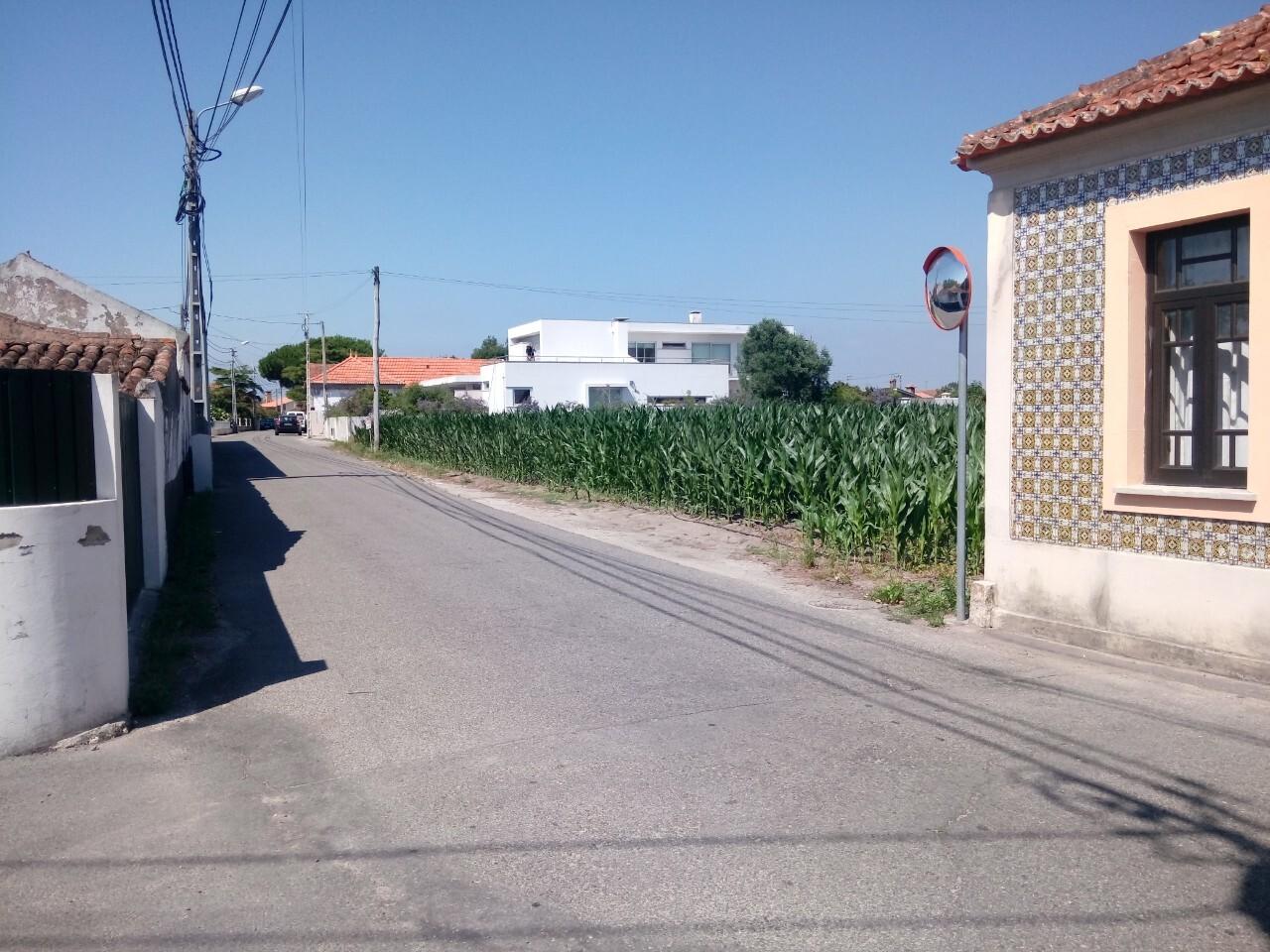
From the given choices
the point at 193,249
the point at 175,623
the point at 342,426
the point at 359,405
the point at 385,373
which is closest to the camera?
the point at 175,623

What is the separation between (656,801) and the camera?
215 inches

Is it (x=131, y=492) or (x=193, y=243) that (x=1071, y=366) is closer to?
(x=131, y=492)

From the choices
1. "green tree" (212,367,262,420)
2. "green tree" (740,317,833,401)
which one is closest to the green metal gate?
"green tree" (740,317,833,401)

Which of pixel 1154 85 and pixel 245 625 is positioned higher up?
pixel 1154 85

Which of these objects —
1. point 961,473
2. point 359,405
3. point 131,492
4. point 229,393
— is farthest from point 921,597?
point 229,393

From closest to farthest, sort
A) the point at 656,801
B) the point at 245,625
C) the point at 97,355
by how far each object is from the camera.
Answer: the point at 656,801 → the point at 245,625 → the point at 97,355

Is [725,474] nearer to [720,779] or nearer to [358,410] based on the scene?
[720,779]

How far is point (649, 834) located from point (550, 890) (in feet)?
2.25

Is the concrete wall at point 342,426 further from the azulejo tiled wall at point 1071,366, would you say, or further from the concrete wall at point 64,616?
the concrete wall at point 64,616

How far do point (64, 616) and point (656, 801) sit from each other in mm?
3646

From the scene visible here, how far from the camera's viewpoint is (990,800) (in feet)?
17.7

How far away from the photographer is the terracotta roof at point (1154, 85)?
7438 mm

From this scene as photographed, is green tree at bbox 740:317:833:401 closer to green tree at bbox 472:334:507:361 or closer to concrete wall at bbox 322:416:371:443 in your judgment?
concrete wall at bbox 322:416:371:443

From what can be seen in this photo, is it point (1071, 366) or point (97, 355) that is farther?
point (97, 355)
